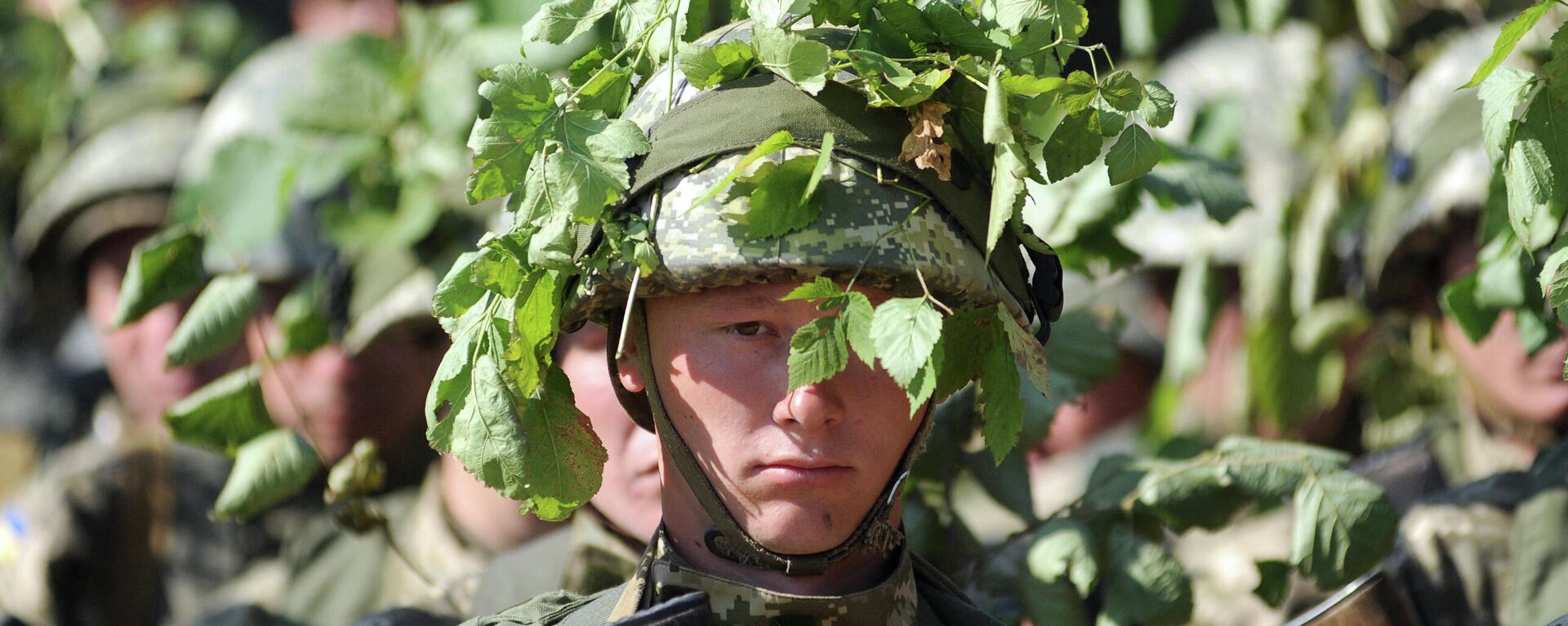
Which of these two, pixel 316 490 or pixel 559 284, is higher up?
pixel 559 284

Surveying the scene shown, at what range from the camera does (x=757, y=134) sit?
2422 millimetres

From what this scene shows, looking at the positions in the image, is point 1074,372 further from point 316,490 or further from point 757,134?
point 316,490

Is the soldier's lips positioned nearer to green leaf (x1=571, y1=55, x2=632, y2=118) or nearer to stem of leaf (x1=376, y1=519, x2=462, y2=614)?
green leaf (x1=571, y1=55, x2=632, y2=118)

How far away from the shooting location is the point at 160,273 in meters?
3.91

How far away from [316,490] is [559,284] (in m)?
3.24

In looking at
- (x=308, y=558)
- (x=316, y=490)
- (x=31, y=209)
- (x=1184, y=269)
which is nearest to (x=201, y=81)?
(x=31, y=209)

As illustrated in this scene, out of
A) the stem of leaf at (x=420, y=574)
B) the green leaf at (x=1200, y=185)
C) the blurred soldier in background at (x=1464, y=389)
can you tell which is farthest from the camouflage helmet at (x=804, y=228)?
the stem of leaf at (x=420, y=574)

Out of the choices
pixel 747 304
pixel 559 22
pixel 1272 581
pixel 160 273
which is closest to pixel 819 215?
pixel 747 304

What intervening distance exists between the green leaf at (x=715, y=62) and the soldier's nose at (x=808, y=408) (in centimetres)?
45

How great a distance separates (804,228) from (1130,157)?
459mm

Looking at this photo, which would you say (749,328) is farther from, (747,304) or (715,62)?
(715,62)

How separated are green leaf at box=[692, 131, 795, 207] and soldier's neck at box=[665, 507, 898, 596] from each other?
445 millimetres

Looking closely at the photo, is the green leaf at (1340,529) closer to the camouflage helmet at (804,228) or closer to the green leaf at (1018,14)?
the camouflage helmet at (804,228)

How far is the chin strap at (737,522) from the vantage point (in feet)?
8.07
